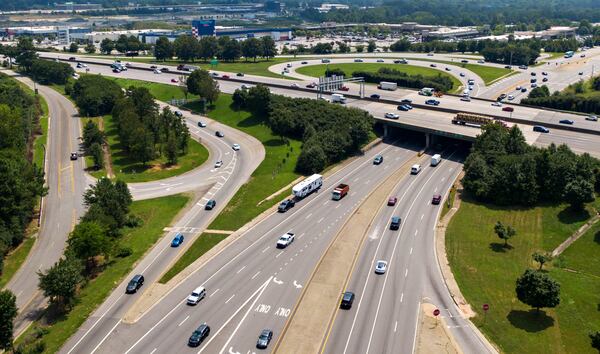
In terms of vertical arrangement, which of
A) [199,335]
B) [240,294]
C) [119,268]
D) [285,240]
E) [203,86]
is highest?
[203,86]

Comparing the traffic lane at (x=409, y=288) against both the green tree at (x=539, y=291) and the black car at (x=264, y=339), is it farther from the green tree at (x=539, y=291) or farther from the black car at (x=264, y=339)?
the green tree at (x=539, y=291)

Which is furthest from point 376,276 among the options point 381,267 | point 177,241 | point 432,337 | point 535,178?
point 535,178

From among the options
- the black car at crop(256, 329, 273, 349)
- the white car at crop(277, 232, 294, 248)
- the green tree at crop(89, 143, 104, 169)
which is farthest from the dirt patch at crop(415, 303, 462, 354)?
the green tree at crop(89, 143, 104, 169)

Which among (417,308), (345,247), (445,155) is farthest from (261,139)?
(417,308)

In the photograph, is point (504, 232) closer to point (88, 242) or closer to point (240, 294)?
point (240, 294)

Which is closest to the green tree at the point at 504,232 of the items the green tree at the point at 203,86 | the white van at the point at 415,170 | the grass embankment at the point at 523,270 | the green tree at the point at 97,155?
the grass embankment at the point at 523,270

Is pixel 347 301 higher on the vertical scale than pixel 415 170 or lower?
lower
